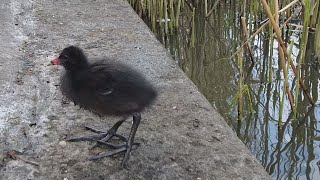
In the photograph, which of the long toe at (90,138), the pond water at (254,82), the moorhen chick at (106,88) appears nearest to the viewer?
the moorhen chick at (106,88)

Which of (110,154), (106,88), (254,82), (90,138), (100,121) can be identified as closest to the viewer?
(106,88)

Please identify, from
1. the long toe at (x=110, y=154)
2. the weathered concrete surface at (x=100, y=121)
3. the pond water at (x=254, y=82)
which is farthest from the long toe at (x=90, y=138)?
the pond water at (x=254, y=82)

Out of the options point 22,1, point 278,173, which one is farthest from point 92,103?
point 22,1

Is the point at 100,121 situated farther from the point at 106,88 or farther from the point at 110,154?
the point at 106,88

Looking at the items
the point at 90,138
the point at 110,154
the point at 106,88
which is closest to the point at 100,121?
the point at 90,138

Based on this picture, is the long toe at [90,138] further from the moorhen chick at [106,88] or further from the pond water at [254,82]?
the pond water at [254,82]

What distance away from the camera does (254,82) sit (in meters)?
5.02

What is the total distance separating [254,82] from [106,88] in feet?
9.35

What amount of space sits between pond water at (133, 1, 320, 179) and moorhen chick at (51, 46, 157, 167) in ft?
4.51

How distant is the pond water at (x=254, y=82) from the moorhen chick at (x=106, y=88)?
1.38 meters

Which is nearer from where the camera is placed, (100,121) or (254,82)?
(100,121)

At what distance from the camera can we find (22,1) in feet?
16.3

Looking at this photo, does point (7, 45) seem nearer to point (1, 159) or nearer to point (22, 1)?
point (22, 1)

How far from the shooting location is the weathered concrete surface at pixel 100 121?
2.45m
